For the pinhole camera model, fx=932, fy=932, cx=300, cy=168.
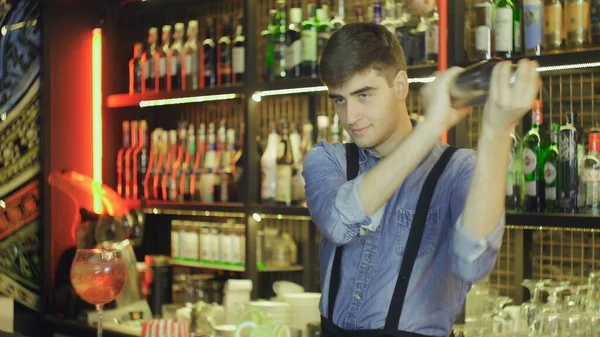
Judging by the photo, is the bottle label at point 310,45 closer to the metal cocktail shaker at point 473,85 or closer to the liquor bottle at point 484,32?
the liquor bottle at point 484,32

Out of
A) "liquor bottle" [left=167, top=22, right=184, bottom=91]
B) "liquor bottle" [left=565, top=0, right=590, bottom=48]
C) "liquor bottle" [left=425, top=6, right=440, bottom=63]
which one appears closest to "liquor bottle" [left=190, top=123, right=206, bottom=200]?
"liquor bottle" [left=167, top=22, right=184, bottom=91]

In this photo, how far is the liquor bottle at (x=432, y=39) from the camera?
11.2 feet

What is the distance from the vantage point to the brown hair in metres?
1.89

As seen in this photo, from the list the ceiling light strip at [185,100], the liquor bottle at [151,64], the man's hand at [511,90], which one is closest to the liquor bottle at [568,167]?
the man's hand at [511,90]

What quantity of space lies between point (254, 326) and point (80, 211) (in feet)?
8.03

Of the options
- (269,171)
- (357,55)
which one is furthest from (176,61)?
(357,55)

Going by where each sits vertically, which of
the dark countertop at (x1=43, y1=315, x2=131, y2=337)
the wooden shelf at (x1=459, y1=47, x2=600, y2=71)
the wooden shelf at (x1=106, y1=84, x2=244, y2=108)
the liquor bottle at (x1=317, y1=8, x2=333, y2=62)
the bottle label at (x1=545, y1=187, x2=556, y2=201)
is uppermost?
the liquor bottle at (x1=317, y1=8, x2=333, y2=62)

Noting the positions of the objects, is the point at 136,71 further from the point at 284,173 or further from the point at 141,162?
the point at 284,173

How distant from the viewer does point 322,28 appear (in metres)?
3.96

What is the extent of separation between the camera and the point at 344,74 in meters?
1.89

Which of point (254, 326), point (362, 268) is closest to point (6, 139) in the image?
point (254, 326)

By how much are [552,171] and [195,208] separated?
77.3 inches

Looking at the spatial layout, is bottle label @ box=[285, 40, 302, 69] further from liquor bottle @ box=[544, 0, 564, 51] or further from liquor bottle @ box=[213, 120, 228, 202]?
liquor bottle @ box=[544, 0, 564, 51]

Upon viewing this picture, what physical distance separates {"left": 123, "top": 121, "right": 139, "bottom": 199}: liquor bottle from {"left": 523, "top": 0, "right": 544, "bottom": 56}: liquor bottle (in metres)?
2.59
